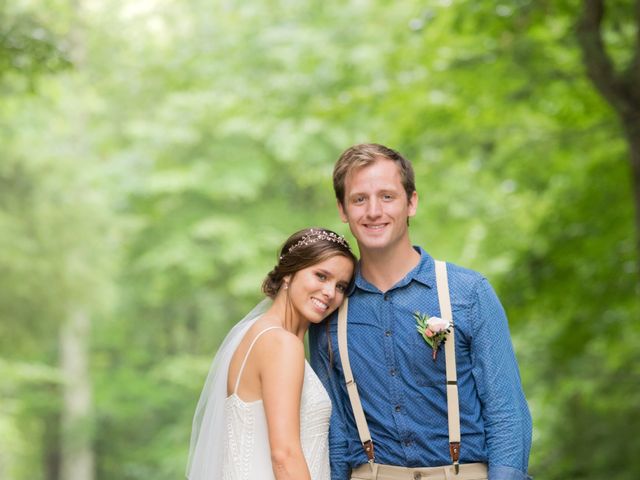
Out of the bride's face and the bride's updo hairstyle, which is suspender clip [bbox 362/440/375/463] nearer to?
Result: the bride's face

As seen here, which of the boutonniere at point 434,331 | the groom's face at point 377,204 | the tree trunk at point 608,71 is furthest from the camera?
the tree trunk at point 608,71

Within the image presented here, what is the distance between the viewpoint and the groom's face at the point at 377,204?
12.0 ft

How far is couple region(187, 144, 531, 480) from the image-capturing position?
11.7 feet

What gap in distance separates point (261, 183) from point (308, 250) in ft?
59.8

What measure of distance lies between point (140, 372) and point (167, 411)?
1577 mm

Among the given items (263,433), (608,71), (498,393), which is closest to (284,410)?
(263,433)

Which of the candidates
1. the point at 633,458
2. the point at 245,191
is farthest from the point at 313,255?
the point at 245,191

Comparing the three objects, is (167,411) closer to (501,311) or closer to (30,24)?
(30,24)

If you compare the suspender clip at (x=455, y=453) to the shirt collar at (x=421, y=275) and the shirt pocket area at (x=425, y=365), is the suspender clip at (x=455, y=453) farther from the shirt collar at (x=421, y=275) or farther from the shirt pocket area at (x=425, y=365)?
the shirt collar at (x=421, y=275)

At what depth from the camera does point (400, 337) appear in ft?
12.1

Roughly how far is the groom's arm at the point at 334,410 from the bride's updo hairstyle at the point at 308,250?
0.74ft

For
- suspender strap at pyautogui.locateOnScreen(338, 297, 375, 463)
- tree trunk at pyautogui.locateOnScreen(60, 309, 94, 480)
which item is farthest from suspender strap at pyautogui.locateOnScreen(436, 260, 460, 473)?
tree trunk at pyautogui.locateOnScreen(60, 309, 94, 480)

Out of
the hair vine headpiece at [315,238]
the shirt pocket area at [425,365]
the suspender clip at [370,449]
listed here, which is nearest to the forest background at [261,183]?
the hair vine headpiece at [315,238]

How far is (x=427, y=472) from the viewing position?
3594 millimetres
